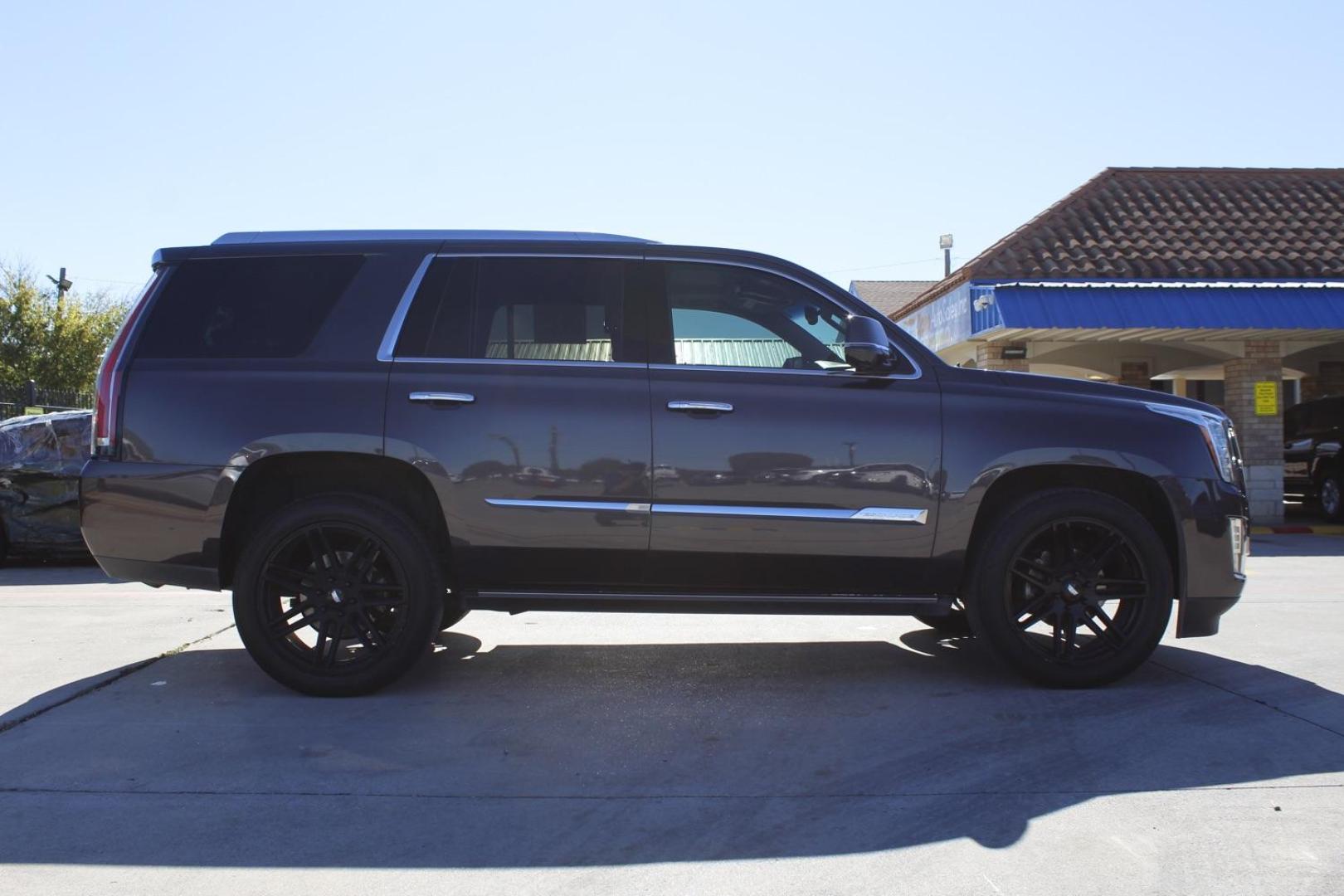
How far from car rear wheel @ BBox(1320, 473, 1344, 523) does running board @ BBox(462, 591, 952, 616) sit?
15.0 metres

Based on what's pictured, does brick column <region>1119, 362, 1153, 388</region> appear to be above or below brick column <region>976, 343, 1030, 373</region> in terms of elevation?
below

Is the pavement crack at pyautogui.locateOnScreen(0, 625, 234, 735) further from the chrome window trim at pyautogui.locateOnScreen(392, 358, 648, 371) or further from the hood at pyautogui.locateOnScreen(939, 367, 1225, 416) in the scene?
the hood at pyautogui.locateOnScreen(939, 367, 1225, 416)

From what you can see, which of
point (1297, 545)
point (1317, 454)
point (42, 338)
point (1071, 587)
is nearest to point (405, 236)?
point (1071, 587)

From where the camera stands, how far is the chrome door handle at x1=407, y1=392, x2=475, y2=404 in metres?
5.21

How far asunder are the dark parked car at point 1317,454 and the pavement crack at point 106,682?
1635 cm

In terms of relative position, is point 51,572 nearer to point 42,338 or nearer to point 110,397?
point 110,397

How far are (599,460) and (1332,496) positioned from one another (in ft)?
53.0

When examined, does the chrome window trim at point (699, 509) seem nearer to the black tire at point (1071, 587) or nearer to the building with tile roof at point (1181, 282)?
the black tire at point (1071, 587)

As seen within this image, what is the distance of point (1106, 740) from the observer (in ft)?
15.1

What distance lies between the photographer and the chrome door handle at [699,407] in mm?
5207

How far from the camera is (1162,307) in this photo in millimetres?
16641

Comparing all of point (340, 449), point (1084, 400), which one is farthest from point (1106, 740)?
point (340, 449)

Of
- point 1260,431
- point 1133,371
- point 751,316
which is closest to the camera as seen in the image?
point 751,316

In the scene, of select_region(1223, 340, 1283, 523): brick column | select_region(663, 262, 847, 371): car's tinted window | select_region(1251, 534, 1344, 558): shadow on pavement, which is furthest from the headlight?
select_region(1223, 340, 1283, 523): brick column
